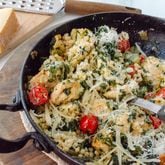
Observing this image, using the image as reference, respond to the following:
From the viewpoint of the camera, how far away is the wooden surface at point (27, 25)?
1.53 meters

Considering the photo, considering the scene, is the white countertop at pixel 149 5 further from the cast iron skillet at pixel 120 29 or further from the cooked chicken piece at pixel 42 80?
the cooked chicken piece at pixel 42 80

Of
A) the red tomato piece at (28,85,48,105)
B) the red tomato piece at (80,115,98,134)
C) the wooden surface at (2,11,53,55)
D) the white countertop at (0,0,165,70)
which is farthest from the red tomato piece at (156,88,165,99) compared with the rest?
the white countertop at (0,0,165,70)

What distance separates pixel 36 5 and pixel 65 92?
29.8 inches

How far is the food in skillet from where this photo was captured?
965 millimetres

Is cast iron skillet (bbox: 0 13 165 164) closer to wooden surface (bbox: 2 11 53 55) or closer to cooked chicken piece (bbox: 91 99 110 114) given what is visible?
cooked chicken piece (bbox: 91 99 110 114)

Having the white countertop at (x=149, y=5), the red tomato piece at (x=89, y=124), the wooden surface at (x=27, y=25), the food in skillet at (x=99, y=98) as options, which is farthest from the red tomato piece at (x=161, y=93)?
the white countertop at (x=149, y=5)

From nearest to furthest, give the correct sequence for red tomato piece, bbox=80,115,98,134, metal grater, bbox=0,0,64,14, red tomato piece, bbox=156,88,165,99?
red tomato piece, bbox=80,115,98,134
red tomato piece, bbox=156,88,165,99
metal grater, bbox=0,0,64,14

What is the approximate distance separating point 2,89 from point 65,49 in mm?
236

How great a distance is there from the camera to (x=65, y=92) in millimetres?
1076

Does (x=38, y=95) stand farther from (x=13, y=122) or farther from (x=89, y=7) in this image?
(x=89, y=7)

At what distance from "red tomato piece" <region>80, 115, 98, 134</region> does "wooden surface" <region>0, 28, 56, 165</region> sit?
0.39 ft

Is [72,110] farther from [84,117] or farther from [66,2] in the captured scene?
[66,2]

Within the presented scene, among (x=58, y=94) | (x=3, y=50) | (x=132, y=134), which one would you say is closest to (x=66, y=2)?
(x=3, y=50)

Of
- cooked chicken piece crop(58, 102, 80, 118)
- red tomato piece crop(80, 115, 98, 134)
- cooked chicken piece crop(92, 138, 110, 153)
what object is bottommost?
cooked chicken piece crop(92, 138, 110, 153)
